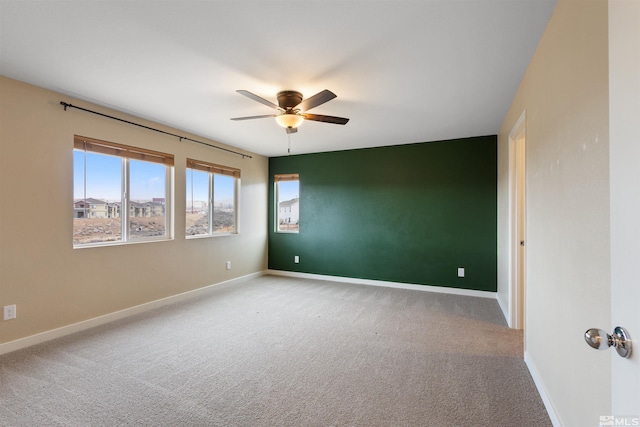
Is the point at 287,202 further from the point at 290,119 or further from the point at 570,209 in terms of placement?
the point at 570,209

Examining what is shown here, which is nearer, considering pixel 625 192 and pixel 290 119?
pixel 625 192

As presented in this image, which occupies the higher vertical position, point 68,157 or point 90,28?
point 90,28

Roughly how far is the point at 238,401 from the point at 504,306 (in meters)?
3.31

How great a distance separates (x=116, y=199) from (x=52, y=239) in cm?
78

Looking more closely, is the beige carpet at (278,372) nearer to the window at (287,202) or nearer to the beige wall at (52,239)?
the beige wall at (52,239)

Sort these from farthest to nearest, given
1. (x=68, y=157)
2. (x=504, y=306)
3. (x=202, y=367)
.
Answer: (x=504, y=306), (x=68, y=157), (x=202, y=367)

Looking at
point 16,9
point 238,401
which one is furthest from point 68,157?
point 238,401

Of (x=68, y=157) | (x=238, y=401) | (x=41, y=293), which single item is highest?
(x=68, y=157)

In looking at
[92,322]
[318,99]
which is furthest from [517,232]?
[92,322]

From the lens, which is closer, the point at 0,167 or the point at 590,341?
the point at 590,341

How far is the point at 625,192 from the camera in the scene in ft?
2.20

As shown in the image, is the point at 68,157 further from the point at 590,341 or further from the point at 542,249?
the point at 542,249

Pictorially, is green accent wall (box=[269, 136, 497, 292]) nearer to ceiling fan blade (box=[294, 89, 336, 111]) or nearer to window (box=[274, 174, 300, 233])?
window (box=[274, 174, 300, 233])

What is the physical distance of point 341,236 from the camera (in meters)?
5.37
